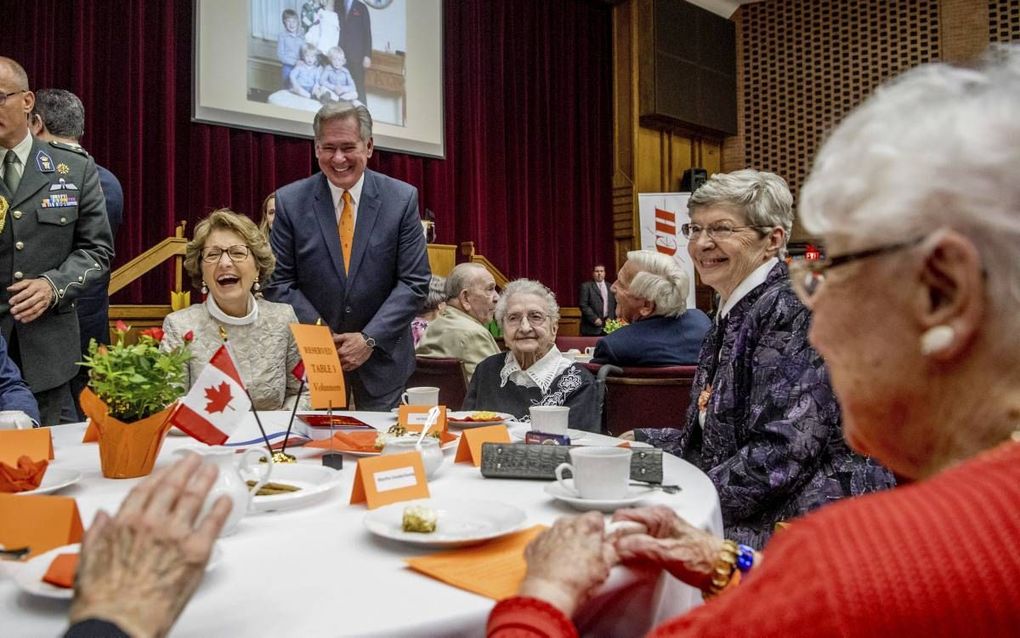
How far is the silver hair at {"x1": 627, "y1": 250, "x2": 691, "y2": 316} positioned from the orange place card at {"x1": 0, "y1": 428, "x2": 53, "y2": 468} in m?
2.16

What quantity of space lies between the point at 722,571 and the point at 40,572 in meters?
0.76

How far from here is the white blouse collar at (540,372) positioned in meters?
2.57

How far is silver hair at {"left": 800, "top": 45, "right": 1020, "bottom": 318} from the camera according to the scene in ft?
1.80

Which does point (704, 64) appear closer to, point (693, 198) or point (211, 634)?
point (693, 198)

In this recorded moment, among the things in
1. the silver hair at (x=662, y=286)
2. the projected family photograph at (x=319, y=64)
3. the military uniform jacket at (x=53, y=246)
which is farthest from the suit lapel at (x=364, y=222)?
the projected family photograph at (x=319, y=64)

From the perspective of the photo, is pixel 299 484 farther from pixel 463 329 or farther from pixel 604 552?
pixel 463 329

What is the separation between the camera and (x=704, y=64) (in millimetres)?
9383

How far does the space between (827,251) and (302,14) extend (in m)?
6.68

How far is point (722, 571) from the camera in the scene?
38.2 inches

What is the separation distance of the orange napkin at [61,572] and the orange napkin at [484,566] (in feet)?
1.14

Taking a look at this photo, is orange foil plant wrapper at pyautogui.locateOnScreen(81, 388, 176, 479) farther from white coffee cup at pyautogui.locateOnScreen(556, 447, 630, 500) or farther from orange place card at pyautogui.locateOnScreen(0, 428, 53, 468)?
white coffee cup at pyautogui.locateOnScreen(556, 447, 630, 500)

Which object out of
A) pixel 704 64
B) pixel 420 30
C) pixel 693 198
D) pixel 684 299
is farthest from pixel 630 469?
pixel 704 64

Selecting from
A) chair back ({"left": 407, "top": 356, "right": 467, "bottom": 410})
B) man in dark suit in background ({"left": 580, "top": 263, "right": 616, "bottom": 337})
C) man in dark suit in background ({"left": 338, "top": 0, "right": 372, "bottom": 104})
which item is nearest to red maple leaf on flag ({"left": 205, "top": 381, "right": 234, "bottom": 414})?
chair back ({"left": 407, "top": 356, "right": 467, "bottom": 410})

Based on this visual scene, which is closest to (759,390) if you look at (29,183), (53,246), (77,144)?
(53,246)
